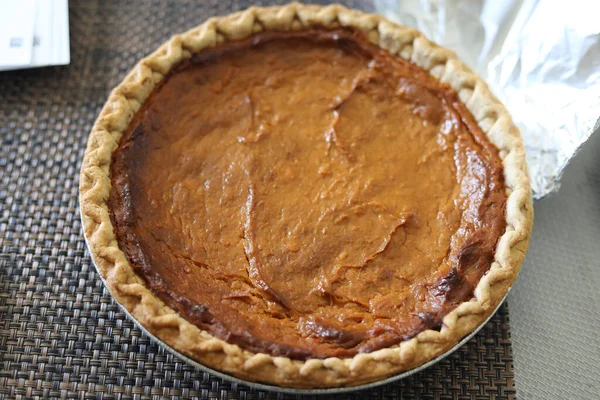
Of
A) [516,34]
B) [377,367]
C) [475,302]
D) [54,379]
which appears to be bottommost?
[54,379]

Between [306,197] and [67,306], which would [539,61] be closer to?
[306,197]

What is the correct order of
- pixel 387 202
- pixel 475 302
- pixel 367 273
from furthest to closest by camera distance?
pixel 387 202 → pixel 367 273 → pixel 475 302

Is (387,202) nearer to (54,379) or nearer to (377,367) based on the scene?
(377,367)

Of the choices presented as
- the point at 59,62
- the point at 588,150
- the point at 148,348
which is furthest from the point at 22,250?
the point at 588,150

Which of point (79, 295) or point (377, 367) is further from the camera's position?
point (79, 295)

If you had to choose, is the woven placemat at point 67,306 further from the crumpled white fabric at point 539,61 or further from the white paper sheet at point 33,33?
the crumpled white fabric at point 539,61

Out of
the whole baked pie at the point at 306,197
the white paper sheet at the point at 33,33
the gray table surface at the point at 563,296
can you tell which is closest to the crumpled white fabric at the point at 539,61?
the gray table surface at the point at 563,296

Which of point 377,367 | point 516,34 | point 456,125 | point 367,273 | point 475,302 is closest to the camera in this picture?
point 377,367

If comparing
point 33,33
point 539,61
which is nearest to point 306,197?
point 539,61
